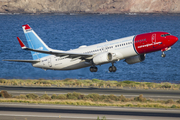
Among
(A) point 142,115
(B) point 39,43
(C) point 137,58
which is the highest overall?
(B) point 39,43

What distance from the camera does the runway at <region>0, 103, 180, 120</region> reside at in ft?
138

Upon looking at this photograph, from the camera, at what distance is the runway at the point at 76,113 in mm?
41969

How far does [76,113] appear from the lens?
148 feet

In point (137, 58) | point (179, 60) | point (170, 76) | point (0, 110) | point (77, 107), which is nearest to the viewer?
point (0, 110)

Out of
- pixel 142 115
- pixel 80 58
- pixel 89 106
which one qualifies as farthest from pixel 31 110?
pixel 80 58

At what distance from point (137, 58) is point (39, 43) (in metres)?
22.1

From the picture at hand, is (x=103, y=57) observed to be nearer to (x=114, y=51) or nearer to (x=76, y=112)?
(x=114, y=51)

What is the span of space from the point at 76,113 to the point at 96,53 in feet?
63.8

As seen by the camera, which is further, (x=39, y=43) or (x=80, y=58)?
(x=39, y=43)

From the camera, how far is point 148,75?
129000 mm

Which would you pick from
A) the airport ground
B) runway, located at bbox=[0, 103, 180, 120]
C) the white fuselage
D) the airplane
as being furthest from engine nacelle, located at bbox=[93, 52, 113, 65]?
runway, located at bbox=[0, 103, 180, 120]

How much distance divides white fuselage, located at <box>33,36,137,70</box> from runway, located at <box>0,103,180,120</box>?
13.2m

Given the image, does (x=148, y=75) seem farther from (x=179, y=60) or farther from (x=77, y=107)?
(x=77, y=107)

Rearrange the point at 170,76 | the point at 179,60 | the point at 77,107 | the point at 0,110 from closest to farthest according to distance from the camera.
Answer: the point at 0,110
the point at 77,107
the point at 170,76
the point at 179,60
